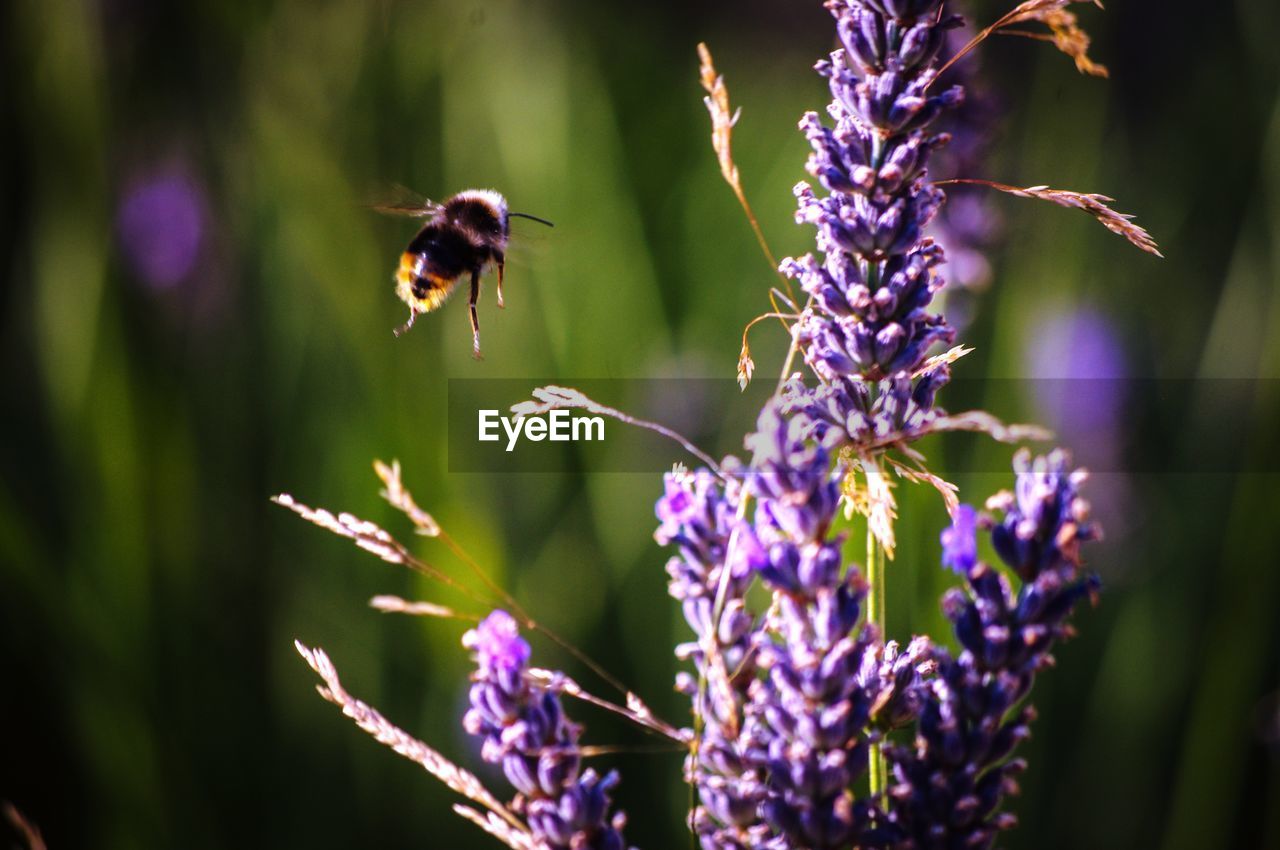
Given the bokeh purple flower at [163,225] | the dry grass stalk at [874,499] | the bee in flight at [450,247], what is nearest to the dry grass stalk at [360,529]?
the dry grass stalk at [874,499]

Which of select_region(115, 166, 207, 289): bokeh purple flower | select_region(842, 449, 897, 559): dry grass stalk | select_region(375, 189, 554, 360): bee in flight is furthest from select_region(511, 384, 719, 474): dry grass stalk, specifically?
select_region(115, 166, 207, 289): bokeh purple flower

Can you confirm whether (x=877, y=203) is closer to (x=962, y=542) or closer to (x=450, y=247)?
(x=962, y=542)

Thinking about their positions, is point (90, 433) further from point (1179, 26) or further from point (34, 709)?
point (1179, 26)

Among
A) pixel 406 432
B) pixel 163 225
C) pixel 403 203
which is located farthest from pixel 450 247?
pixel 163 225

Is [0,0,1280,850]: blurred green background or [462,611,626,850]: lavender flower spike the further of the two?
[0,0,1280,850]: blurred green background

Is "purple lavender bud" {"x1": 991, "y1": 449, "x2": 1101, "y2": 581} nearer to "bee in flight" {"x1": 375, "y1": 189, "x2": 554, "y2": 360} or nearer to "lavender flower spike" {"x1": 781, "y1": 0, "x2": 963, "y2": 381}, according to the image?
"lavender flower spike" {"x1": 781, "y1": 0, "x2": 963, "y2": 381}

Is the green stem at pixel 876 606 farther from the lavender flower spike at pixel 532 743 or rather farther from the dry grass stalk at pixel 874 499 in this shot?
the lavender flower spike at pixel 532 743
